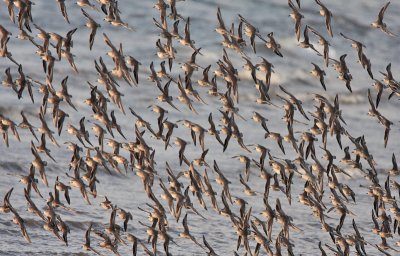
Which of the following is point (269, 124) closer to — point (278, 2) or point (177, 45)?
point (177, 45)

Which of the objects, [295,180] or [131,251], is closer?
[131,251]

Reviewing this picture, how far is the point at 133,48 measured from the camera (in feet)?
184

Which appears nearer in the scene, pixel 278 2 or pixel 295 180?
pixel 295 180

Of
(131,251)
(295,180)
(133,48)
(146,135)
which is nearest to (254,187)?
(295,180)

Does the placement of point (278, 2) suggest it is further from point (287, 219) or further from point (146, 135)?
point (287, 219)

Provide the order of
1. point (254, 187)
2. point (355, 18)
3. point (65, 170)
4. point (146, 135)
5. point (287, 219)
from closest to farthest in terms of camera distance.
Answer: point (287, 219) < point (65, 170) < point (254, 187) < point (146, 135) < point (355, 18)

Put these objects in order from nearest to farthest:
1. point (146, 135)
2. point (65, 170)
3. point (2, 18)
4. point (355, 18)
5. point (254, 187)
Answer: point (65, 170) → point (254, 187) → point (146, 135) → point (2, 18) → point (355, 18)

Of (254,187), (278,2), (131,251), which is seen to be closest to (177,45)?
(278,2)

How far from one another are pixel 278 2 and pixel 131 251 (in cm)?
3484

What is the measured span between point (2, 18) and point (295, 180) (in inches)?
835

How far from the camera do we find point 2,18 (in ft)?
184

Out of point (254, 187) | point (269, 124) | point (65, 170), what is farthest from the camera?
point (269, 124)

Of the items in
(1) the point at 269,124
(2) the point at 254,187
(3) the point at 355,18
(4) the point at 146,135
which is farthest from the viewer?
(3) the point at 355,18

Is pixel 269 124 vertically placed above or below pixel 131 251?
below
